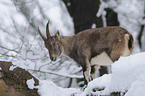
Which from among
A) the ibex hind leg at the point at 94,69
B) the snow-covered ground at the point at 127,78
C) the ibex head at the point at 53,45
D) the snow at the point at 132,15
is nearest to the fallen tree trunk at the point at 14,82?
the snow-covered ground at the point at 127,78

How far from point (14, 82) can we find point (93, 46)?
2532 millimetres

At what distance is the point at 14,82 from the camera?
4.12m

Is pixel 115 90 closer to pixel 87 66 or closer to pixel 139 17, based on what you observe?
pixel 87 66

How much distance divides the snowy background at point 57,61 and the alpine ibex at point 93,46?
0.51 meters

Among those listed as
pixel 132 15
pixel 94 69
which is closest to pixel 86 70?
pixel 94 69

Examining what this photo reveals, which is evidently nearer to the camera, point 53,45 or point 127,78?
point 127,78

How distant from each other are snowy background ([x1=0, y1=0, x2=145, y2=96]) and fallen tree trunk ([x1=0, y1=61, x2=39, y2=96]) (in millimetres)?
112

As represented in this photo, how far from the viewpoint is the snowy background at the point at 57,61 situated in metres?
2.91

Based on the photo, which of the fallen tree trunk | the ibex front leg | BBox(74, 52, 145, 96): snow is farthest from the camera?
the ibex front leg

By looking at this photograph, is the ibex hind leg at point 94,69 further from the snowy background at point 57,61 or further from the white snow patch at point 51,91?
the white snow patch at point 51,91

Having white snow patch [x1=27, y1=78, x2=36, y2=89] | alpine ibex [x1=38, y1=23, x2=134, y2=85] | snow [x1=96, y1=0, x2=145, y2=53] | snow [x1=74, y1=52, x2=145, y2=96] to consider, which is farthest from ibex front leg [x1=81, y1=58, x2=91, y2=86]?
snow [x1=96, y1=0, x2=145, y2=53]

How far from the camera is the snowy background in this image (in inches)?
115

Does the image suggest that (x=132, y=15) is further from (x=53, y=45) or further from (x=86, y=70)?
(x=86, y=70)

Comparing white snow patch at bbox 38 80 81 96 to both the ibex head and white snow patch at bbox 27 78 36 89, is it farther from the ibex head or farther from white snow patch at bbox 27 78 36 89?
the ibex head
